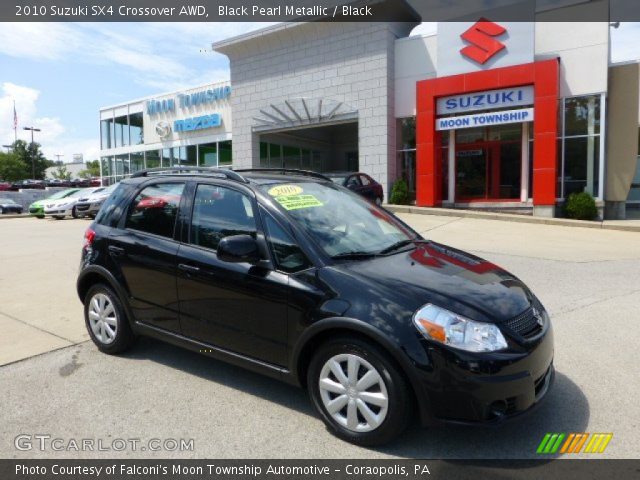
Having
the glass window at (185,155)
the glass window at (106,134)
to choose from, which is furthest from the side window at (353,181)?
the glass window at (106,134)

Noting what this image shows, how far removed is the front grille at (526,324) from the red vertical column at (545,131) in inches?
617

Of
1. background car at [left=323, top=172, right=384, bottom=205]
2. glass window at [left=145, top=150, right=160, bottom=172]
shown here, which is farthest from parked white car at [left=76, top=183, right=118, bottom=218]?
glass window at [left=145, top=150, right=160, bottom=172]

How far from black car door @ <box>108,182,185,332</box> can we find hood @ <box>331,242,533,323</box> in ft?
5.04

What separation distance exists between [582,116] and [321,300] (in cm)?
1771

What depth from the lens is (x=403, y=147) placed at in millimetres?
21375

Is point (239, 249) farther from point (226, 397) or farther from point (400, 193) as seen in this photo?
point (400, 193)

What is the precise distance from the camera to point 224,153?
2798 cm

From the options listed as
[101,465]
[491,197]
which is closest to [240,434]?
[101,465]

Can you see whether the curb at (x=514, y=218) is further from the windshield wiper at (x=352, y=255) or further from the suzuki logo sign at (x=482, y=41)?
the windshield wiper at (x=352, y=255)

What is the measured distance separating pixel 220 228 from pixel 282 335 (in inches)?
39.3

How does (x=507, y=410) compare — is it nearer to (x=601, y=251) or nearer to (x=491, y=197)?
(x=601, y=251)

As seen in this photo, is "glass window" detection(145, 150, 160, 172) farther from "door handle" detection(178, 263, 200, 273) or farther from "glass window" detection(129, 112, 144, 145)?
"door handle" detection(178, 263, 200, 273)

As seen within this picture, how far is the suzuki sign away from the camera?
17.4m

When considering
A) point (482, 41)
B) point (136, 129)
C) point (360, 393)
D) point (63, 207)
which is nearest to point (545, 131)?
point (482, 41)
